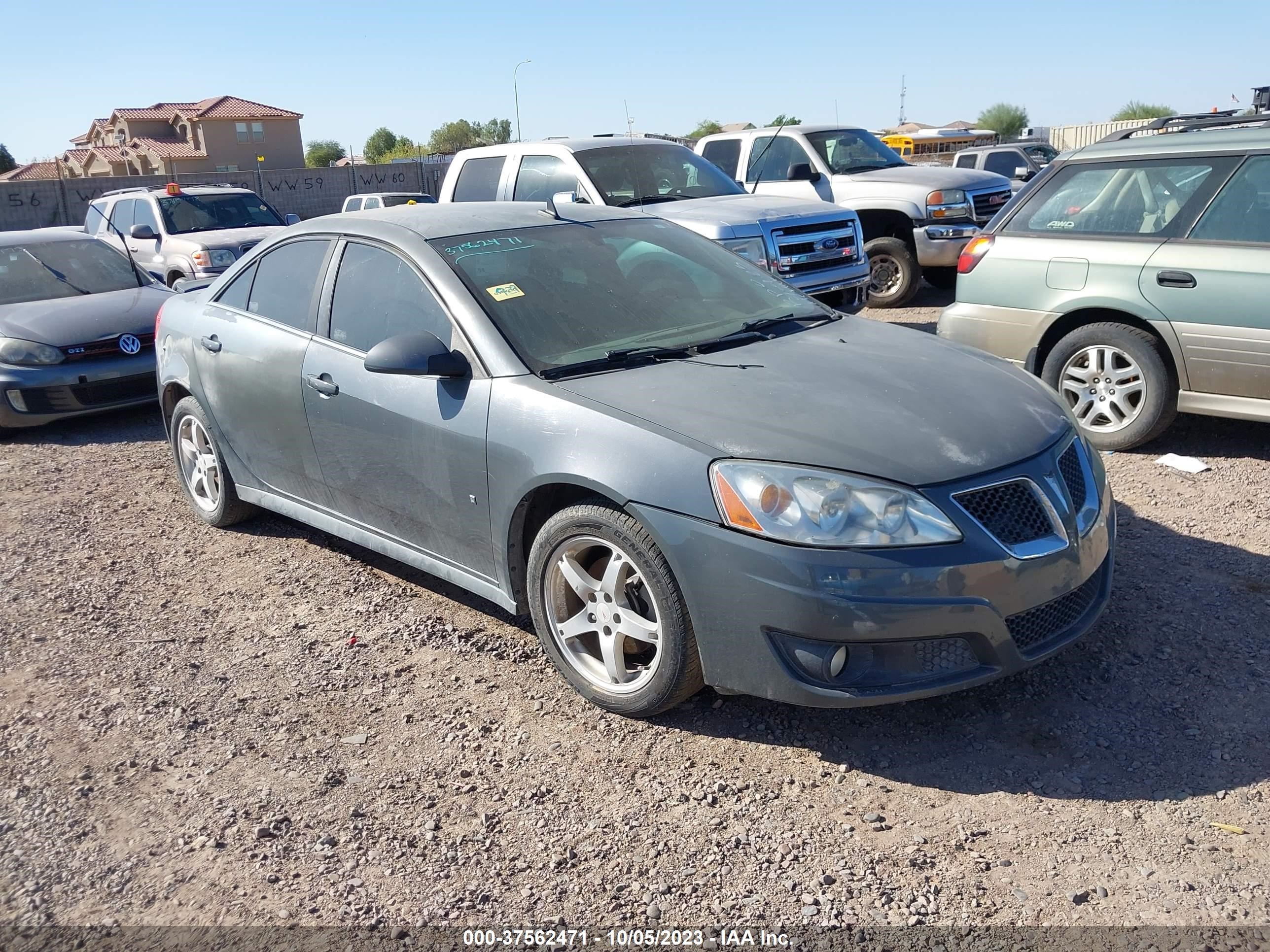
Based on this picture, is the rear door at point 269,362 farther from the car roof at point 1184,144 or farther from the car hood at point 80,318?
the car roof at point 1184,144

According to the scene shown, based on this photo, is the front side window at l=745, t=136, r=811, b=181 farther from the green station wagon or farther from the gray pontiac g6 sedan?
the gray pontiac g6 sedan

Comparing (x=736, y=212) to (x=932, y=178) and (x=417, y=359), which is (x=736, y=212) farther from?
(x=417, y=359)

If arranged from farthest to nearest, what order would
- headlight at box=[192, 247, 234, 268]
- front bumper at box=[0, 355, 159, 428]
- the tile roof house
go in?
the tile roof house, headlight at box=[192, 247, 234, 268], front bumper at box=[0, 355, 159, 428]

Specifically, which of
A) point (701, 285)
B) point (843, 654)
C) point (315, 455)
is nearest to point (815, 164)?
point (701, 285)

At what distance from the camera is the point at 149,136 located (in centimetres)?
7531

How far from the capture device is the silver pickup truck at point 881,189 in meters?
11.1

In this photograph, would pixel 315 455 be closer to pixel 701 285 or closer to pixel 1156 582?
pixel 701 285

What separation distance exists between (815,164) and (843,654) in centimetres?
989

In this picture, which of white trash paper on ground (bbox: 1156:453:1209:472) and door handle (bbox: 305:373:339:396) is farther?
white trash paper on ground (bbox: 1156:453:1209:472)

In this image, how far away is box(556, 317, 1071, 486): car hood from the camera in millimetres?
3205

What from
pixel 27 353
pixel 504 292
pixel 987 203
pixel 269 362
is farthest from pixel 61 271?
pixel 987 203

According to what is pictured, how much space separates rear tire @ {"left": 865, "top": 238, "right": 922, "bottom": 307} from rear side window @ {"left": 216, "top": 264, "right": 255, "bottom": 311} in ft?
24.8

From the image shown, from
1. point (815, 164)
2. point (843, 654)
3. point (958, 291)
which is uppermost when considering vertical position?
point (815, 164)

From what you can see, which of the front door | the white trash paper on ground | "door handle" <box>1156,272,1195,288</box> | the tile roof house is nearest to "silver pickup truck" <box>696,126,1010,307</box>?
"door handle" <box>1156,272,1195,288</box>
